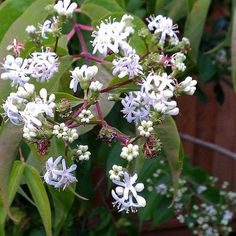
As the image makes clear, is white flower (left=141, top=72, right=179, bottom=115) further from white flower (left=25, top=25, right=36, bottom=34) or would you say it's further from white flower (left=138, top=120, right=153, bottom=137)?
white flower (left=25, top=25, right=36, bottom=34)

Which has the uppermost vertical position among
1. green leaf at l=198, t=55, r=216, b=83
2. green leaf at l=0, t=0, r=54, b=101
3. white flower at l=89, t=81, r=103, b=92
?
green leaf at l=0, t=0, r=54, b=101

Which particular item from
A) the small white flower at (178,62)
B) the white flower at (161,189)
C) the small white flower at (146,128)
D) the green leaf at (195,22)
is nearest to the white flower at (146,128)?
the small white flower at (146,128)

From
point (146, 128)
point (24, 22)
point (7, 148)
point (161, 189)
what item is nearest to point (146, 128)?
point (146, 128)

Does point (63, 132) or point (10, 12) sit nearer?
point (63, 132)

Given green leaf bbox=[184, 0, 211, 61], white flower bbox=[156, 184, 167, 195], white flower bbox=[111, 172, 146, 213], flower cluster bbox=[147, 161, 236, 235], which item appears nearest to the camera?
white flower bbox=[111, 172, 146, 213]

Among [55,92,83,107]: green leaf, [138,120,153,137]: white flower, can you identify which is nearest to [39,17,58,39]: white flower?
[55,92,83,107]: green leaf

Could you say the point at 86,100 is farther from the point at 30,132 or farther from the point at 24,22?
the point at 24,22
